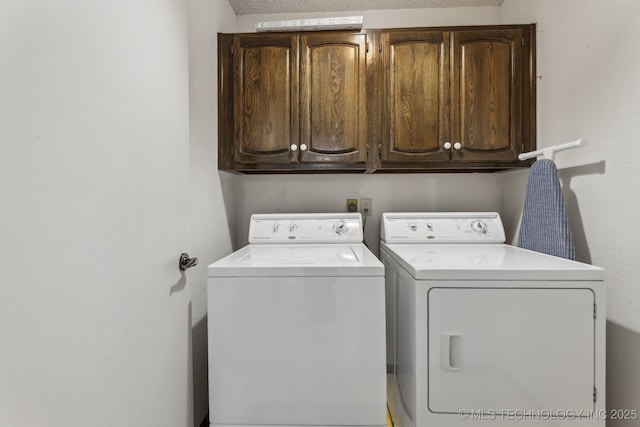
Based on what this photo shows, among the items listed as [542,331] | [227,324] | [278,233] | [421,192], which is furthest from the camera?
[421,192]

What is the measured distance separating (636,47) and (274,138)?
5.17 ft

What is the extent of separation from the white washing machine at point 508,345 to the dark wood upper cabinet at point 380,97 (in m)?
0.88

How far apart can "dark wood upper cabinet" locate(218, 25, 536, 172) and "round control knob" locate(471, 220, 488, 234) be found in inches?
13.7

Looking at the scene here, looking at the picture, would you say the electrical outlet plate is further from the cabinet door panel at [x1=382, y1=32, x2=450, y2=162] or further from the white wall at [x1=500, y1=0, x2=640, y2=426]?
the white wall at [x1=500, y1=0, x2=640, y2=426]

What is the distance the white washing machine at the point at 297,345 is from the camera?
117cm

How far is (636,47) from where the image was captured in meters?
1.12

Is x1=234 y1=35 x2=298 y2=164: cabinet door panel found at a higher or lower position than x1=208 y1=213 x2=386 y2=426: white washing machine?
higher

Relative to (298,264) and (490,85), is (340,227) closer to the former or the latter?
(298,264)

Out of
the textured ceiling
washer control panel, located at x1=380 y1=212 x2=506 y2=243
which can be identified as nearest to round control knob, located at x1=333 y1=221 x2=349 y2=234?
washer control panel, located at x1=380 y1=212 x2=506 y2=243

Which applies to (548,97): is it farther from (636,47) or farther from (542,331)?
(542,331)

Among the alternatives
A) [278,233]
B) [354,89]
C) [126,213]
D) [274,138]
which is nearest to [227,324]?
[126,213]

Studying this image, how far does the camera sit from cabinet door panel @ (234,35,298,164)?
1804 mm

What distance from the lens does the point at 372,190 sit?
7.11ft

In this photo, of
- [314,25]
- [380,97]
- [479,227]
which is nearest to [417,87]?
[380,97]
